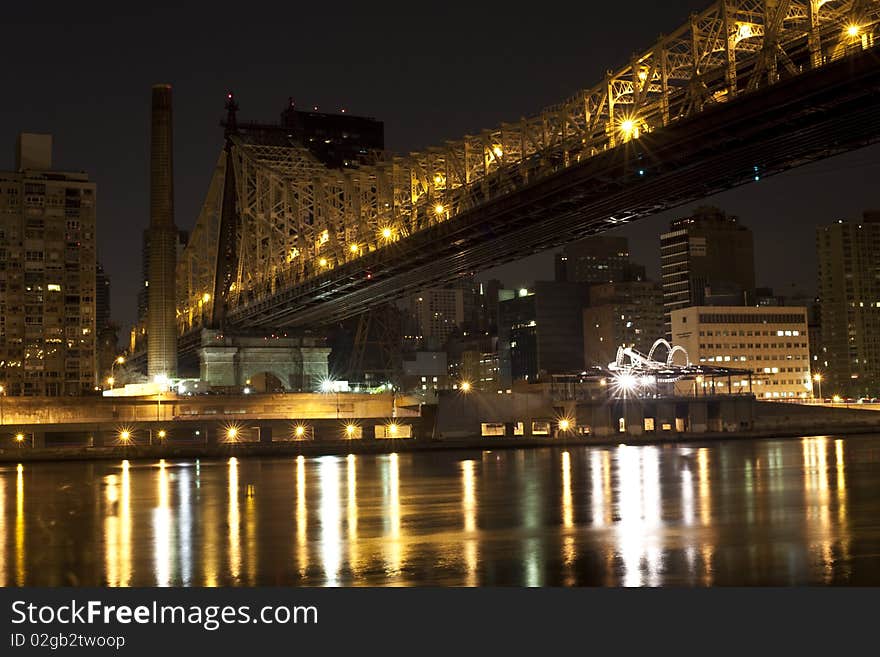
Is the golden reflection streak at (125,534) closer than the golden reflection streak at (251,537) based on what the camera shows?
No

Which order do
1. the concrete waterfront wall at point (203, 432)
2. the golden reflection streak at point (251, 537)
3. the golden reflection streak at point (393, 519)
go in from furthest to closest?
the concrete waterfront wall at point (203, 432)
the golden reflection streak at point (393, 519)
the golden reflection streak at point (251, 537)

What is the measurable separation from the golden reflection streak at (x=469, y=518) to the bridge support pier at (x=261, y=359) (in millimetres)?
61629

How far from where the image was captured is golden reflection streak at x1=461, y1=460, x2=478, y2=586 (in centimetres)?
2404

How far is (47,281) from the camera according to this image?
6777 inches

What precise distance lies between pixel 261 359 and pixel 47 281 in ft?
232

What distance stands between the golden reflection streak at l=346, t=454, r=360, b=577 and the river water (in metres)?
0.09

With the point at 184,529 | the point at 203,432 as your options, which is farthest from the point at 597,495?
the point at 203,432

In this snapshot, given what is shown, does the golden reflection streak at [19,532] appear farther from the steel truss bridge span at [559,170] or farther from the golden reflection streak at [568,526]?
the steel truss bridge span at [559,170]

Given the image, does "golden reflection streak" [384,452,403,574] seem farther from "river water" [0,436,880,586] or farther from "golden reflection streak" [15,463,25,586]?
"golden reflection streak" [15,463,25,586]

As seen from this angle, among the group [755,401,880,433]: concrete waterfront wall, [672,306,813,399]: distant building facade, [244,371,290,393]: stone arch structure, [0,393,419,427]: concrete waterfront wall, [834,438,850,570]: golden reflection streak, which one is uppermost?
[672,306,813,399]: distant building facade

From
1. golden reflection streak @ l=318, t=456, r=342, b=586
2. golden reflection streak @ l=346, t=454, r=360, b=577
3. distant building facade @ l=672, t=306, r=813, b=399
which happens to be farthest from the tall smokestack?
distant building facade @ l=672, t=306, r=813, b=399

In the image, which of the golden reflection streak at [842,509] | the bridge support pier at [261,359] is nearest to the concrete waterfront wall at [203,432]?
the bridge support pier at [261,359]

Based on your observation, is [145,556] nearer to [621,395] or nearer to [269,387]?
[621,395]

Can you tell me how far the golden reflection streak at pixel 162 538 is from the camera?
79.9 ft
